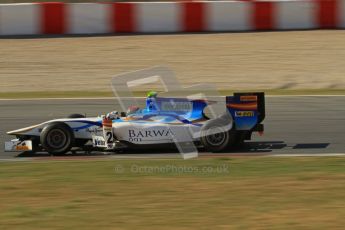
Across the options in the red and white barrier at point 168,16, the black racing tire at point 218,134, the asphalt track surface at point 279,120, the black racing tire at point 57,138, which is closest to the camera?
the black racing tire at point 218,134

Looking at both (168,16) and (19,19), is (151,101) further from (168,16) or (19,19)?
(19,19)

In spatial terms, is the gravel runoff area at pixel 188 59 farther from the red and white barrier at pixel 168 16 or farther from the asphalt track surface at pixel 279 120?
the asphalt track surface at pixel 279 120

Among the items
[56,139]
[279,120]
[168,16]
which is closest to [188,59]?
[168,16]

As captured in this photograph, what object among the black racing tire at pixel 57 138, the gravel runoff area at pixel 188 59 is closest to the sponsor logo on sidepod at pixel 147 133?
the black racing tire at pixel 57 138

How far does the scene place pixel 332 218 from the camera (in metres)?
5.56

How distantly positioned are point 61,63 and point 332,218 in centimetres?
1201

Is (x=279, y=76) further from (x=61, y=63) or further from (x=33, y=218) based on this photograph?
(x=33, y=218)

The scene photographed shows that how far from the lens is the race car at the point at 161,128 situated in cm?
861

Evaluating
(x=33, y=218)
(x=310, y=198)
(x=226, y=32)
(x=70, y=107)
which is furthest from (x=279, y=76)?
(x=33, y=218)

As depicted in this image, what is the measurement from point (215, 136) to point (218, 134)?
0.15 ft

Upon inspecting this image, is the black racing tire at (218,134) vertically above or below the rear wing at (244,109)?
below

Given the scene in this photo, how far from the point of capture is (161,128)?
864 centimetres

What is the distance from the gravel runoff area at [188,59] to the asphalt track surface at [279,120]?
196cm

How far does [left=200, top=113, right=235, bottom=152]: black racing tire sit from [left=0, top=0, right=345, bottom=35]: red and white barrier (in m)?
9.50
